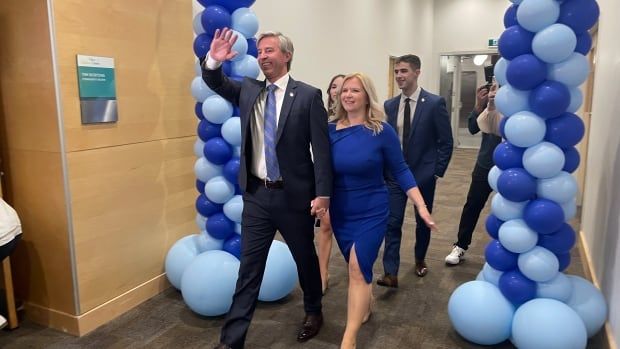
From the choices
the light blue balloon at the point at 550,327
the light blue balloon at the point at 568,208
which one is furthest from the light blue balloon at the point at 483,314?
the light blue balloon at the point at 568,208

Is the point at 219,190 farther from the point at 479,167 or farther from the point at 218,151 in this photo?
the point at 479,167

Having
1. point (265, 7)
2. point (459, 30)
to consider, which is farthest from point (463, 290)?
point (459, 30)

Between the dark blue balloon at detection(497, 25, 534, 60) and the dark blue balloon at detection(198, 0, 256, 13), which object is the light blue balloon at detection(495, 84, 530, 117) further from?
the dark blue balloon at detection(198, 0, 256, 13)

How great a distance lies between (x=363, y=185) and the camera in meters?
2.49

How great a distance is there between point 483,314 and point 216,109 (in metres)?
1.92

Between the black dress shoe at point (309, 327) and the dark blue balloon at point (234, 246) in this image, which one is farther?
the dark blue balloon at point (234, 246)

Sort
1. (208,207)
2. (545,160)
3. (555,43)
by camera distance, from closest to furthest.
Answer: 1. (555,43)
2. (545,160)
3. (208,207)

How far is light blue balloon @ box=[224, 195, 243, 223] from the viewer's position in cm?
315

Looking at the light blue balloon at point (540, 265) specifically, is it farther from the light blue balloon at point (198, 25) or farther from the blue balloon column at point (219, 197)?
the light blue balloon at point (198, 25)

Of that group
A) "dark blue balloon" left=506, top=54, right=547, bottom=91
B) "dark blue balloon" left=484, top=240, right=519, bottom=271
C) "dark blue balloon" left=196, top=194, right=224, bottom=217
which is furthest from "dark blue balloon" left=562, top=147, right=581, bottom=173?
"dark blue balloon" left=196, top=194, right=224, bottom=217

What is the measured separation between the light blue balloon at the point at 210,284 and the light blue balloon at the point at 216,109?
85 centimetres

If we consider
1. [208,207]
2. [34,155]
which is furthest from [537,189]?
[34,155]

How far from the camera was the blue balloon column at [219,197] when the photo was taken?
2992mm

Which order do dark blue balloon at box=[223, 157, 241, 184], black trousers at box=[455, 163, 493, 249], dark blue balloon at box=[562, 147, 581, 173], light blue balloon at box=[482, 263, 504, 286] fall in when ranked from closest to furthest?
dark blue balloon at box=[562, 147, 581, 173] < light blue balloon at box=[482, 263, 504, 286] < dark blue balloon at box=[223, 157, 241, 184] < black trousers at box=[455, 163, 493, 249]
